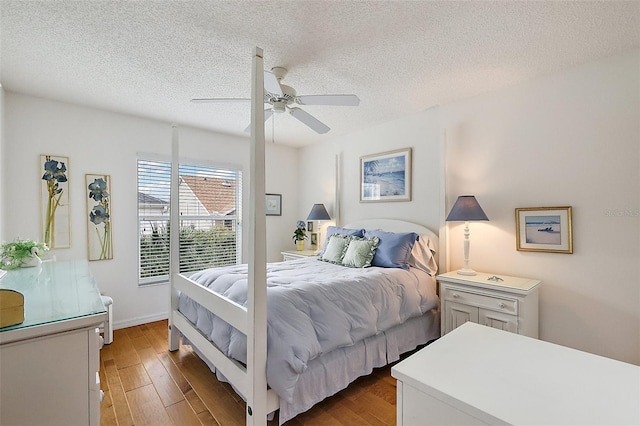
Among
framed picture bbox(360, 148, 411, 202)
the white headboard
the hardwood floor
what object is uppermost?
framed picture bbox(360, 148, 411, 202)

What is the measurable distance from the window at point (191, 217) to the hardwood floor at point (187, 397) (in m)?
1.26

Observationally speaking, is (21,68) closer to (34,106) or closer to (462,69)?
(34,106)

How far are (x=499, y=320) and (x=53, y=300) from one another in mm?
2721

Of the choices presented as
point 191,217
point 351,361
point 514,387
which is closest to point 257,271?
point 351,361

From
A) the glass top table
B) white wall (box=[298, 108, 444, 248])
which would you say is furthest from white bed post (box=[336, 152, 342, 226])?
the glass top table

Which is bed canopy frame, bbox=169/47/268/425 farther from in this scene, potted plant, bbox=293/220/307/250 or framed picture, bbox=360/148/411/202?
potted plant, bbox=293/220/307/250

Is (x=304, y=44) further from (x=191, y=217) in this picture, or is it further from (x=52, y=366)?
(x=191, y=217)

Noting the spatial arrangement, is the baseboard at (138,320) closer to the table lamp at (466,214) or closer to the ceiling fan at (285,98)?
the ceiling fan at (285,98)

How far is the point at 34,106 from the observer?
2898mm

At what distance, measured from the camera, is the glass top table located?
2.99ft

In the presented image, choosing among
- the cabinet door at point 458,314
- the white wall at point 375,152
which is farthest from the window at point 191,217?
the cabinet door at point 458,314

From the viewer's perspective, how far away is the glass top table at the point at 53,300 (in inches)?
35.9

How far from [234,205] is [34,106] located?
2318 mm

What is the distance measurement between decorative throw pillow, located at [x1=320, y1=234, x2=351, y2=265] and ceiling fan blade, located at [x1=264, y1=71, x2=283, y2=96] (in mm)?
1688
